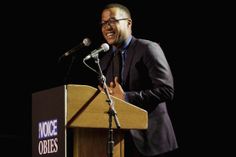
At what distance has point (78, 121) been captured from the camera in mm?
3557

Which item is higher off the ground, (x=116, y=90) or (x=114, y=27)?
(x=114, y=27)

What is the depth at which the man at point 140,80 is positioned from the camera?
4.06 meters

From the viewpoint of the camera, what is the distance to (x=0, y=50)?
620 cm

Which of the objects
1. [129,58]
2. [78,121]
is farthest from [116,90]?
[78,121]

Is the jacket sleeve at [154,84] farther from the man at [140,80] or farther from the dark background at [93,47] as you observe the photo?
the dark background at [93,47]

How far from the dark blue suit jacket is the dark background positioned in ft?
4.65

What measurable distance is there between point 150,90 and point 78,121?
787 millimetres

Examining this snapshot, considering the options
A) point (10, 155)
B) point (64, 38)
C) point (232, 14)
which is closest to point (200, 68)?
point (232, 14)

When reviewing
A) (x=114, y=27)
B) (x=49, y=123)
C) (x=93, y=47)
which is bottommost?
(x=49, y=123)

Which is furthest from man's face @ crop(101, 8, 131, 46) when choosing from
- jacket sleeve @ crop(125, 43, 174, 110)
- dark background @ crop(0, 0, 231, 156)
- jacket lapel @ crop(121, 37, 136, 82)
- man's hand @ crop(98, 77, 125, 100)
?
dark background @ crop(0, 0, 231, 156)

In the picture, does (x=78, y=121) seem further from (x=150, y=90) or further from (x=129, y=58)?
(x=129, y=58)

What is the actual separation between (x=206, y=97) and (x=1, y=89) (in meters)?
2.27

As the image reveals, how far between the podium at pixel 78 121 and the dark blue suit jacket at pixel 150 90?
24 centimetres

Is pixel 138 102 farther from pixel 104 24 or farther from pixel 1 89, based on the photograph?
pixel 1 89
